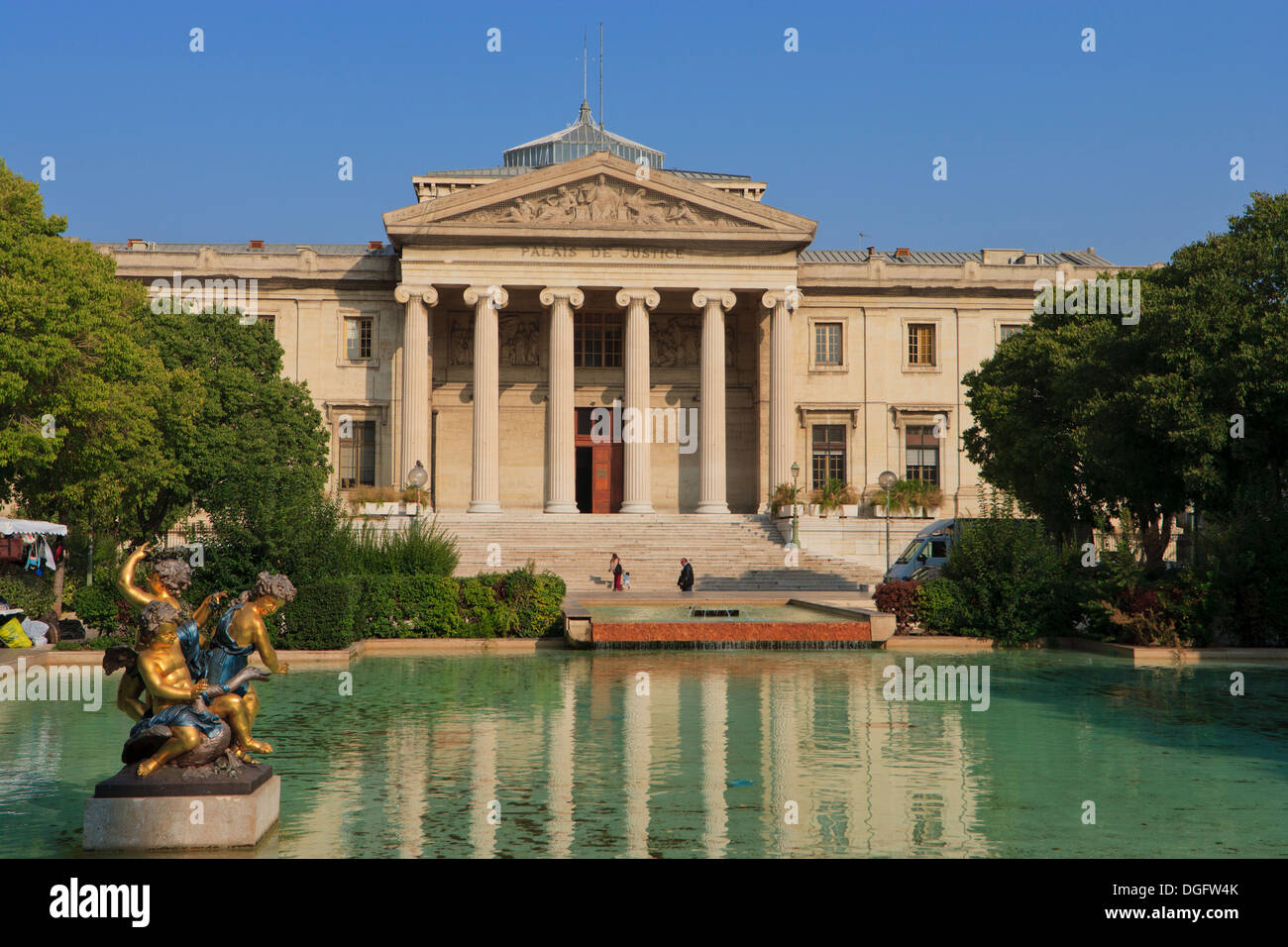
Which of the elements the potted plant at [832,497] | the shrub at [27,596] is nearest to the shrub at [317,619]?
the shrub at [27,596]

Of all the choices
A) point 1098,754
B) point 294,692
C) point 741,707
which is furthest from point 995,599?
point 294,692

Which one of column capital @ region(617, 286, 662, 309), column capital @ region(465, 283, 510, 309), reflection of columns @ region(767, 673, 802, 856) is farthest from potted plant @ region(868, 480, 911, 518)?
reflection of columns @ region(767, 673, 802, 856)

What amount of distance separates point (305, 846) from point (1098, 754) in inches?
329

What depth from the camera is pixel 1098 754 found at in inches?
523

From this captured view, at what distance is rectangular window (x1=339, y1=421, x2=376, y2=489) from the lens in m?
54.9

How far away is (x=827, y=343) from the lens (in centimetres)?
5719

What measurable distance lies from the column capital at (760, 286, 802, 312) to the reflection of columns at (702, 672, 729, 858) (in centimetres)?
3242

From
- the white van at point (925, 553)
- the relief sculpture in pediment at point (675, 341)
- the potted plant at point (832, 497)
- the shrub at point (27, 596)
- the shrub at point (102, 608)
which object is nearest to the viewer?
the shrub at point (102, 608)

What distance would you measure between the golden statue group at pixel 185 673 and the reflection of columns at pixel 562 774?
2.31m

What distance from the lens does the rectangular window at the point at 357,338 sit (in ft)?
180

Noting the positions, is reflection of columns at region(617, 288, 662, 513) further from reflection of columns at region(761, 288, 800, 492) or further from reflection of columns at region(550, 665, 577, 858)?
reflection of columns at region(550, 665, 577, 858)

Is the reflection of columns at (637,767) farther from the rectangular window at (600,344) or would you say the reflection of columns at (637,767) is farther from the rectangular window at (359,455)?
the rectangular window at (600,344)

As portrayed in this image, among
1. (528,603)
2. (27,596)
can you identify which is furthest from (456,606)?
(27,596)

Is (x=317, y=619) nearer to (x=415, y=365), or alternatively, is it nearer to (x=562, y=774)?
(x=562, y=774)
